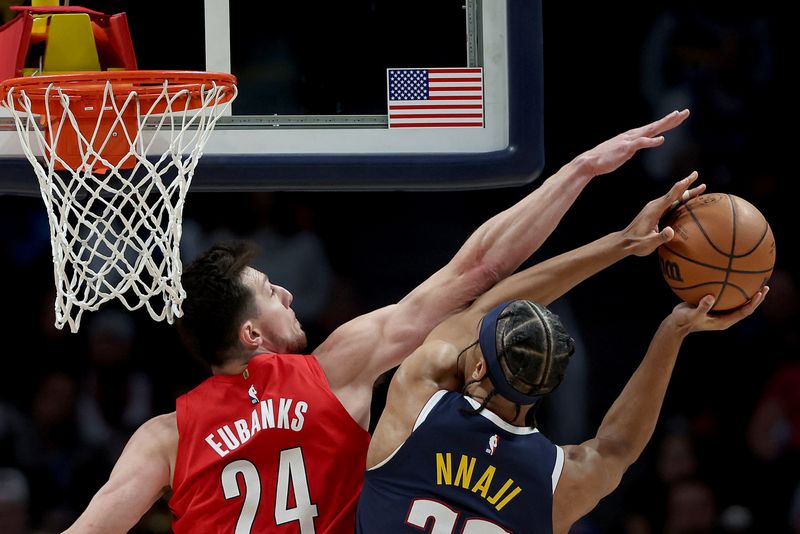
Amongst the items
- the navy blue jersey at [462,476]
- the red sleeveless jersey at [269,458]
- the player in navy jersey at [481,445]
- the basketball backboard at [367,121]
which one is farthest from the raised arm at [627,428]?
the basketball backboard at [367,121]

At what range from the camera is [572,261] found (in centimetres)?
321

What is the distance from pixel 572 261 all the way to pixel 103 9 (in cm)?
224

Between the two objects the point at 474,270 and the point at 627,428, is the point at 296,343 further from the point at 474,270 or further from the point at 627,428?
the point at 627,428

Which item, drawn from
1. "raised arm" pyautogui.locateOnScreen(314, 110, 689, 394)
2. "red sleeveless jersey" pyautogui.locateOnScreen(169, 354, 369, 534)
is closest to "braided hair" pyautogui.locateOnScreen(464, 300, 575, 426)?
"raised arm" pyautogui.locateOnScreen(314, 110, 689, 394)

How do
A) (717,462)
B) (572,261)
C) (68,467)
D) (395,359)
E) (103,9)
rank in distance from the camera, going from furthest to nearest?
1. (717,462)
2. (68,467)
3. (103,9)
4. (395,359)
5. (572,261)

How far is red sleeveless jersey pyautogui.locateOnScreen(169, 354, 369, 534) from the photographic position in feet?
11.0

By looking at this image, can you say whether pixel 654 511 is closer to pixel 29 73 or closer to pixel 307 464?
pixel 307 464

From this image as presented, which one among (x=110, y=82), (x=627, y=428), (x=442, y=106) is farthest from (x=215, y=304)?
(x=627, y=428)

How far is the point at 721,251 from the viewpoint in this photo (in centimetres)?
311

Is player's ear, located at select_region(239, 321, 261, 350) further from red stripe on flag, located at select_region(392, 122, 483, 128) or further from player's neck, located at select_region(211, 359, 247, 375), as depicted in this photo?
red stripe on flag, located at select_region(392, 122, 483, 128)

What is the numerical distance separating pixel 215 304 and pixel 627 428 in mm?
1329

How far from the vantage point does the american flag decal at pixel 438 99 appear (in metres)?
3.82

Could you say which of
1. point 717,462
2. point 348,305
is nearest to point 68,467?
point 348,305

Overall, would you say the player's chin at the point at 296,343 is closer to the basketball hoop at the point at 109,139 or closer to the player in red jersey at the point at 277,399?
the player in red jersey at the point at 277,399
